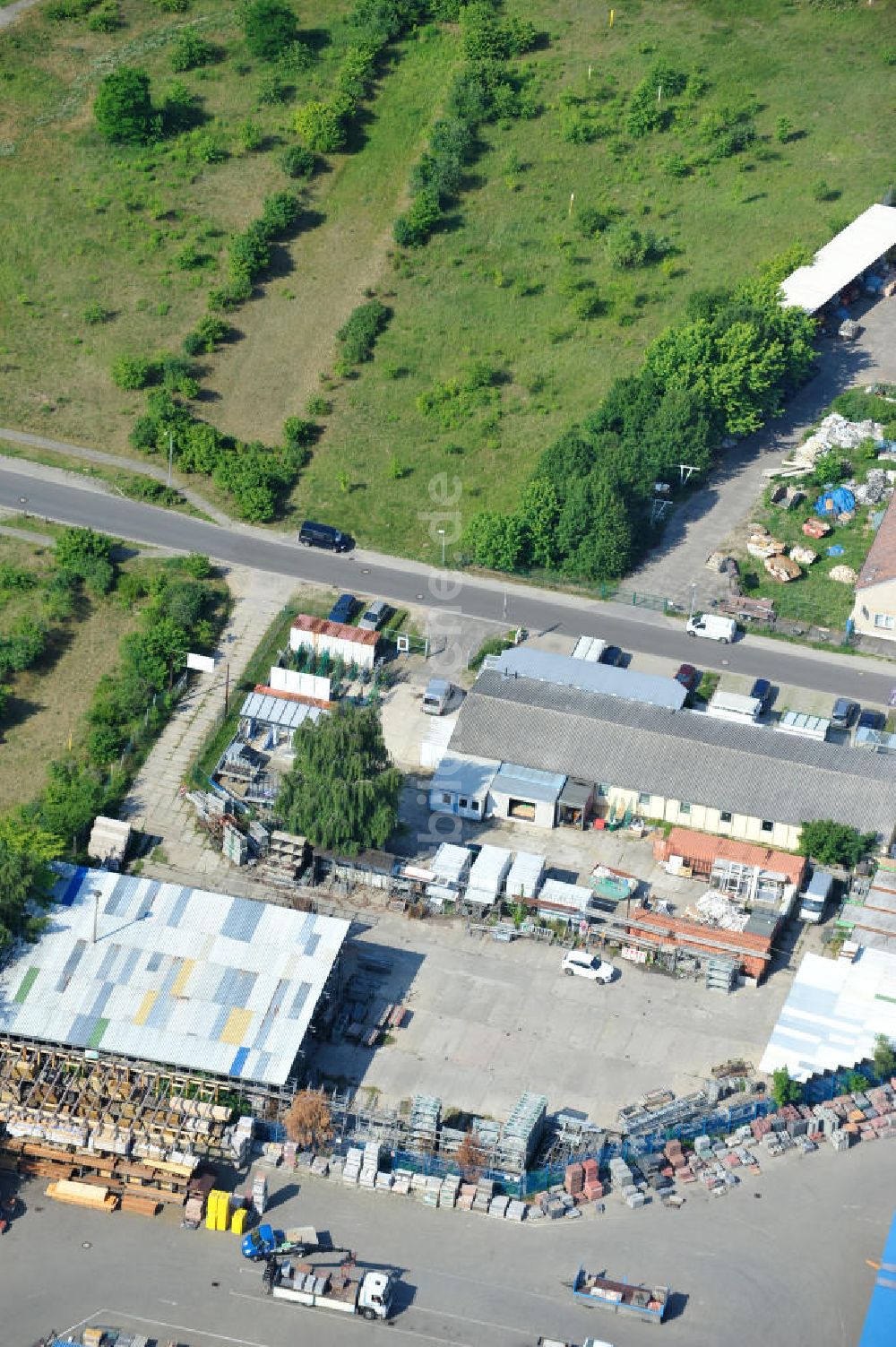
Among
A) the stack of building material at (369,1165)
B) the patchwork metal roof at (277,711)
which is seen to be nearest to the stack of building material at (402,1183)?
the stack of building material at (369,1165)

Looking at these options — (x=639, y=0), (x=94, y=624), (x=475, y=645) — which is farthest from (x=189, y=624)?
(x=639, y=0)

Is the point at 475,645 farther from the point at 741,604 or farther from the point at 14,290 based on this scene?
the point at 14,290

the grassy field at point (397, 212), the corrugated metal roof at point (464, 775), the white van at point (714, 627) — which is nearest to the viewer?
the corrugated metal roof at point (464, 775)

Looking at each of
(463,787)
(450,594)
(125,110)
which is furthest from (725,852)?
(125,110)

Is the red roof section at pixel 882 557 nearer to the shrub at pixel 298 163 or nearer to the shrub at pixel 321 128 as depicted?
the shrub at pixel 298 163

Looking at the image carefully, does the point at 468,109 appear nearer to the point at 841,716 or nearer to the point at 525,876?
the point at 841,716

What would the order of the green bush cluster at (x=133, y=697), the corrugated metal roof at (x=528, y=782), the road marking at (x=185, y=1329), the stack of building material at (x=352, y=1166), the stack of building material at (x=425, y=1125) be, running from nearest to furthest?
1. the road marking at (x=185, y=1329)
2. the stack of building material at (x=352, y=1166)
3. the stack of building material at (x=425, y=1125)
4. the green bush cluster at (x=133, y=697)
5. the corrugated metal roof at (x=528, y=782)

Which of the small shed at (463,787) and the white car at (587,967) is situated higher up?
the small shed at (463,787)
